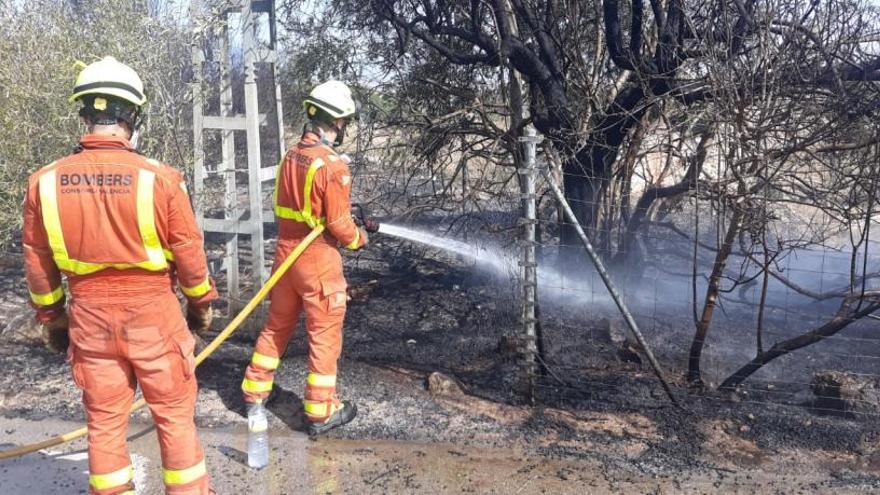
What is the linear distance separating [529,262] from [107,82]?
241cm

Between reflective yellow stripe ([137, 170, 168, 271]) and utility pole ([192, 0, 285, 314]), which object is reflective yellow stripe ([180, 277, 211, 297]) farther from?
utility pole ([192, 0, 285, 314])

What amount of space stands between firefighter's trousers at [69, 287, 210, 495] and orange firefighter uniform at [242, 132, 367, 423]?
1.07m

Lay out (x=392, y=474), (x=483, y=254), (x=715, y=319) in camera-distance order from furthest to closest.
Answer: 1. (x=483, y=254)
2. (x=715, y=319)
3. (x=392, y=474)

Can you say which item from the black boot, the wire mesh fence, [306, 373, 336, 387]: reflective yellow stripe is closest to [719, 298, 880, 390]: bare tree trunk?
the wire mesh fence

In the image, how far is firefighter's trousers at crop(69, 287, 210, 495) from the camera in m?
3.00

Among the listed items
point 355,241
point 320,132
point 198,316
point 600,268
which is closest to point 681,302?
point 600,268

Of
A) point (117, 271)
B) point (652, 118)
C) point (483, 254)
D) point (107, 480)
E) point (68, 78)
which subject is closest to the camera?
point (117, 271)

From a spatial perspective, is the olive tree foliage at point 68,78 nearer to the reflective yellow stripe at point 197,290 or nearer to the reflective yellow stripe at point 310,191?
the reflective yellow stripe at point 310,191

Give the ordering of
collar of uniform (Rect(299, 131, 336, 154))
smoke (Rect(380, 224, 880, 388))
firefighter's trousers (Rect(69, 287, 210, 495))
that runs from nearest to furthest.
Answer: firefighter's trousers (Rect(69, 287, 210, 495)) < collar of uniform (Rect(299, 131, 336, 154)) < smoke (Rect(380, 224, 880, 388))

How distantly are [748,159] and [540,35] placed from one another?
7.76ft

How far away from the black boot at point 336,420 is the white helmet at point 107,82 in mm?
2061

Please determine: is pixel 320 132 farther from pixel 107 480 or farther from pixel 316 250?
pixel 107 480

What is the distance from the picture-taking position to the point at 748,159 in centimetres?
410

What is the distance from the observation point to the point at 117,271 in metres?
2.99
